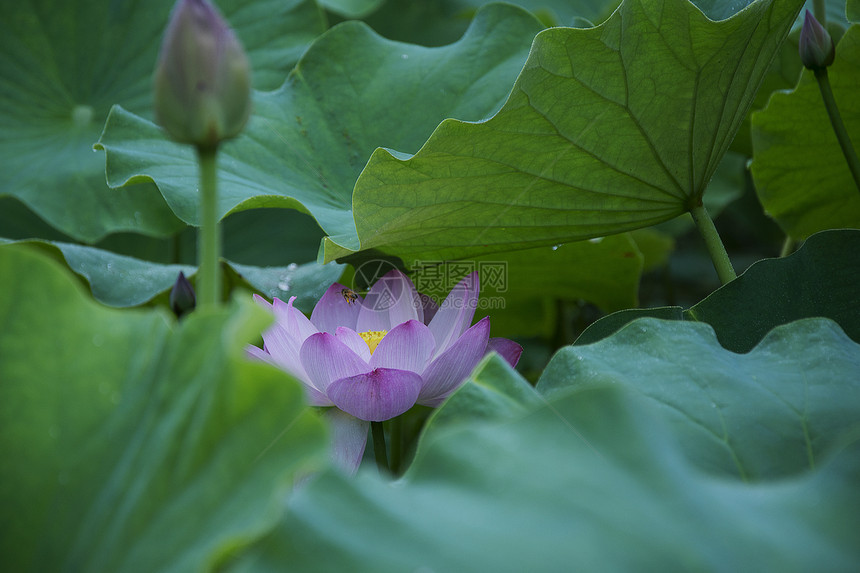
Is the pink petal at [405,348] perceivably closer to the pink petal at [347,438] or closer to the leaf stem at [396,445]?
the pink petal at [347,438]

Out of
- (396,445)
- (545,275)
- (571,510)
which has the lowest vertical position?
(396,445)

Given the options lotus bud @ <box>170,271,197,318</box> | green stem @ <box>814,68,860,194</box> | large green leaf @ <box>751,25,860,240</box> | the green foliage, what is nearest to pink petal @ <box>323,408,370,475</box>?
the green foliage

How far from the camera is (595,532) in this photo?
367 mm

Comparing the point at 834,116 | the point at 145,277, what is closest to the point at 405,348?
the point at 145,277

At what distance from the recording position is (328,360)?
27.8 inches

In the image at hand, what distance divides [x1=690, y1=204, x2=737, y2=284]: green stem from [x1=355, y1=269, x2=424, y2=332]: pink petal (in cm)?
38

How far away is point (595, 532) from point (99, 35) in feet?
5.15

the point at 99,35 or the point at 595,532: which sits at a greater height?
the point at 595,532

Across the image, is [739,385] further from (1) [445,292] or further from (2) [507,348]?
(1) [445,292]

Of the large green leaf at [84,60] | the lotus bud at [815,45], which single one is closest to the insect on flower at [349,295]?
the lotus bud at [815,45]

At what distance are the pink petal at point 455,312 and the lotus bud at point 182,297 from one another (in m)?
0.28

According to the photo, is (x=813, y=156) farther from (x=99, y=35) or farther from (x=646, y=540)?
(x=99, y=35)

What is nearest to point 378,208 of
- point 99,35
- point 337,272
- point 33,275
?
point 337,272

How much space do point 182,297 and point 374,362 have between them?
0.85 feet
